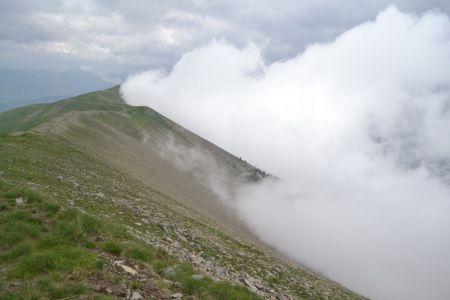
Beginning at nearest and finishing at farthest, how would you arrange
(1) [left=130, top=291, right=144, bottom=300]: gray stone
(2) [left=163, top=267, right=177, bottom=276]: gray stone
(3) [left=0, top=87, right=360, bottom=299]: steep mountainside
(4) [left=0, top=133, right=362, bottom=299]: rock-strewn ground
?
(1) [left=130, top=291, right=144, bottom=300]: gray stone < (2) [left=163, top=267, right=177, bottom=276]: gray stone < (3) [left=0, top=87, right=360, bottom=299]: steep mountainside < (4) [left=0, top=133, right=362, bottom=299]: rock-strewn ground

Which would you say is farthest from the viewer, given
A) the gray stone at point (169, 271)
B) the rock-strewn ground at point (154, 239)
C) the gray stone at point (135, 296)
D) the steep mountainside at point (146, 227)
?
the rock-strewn ground at point (154, 239)

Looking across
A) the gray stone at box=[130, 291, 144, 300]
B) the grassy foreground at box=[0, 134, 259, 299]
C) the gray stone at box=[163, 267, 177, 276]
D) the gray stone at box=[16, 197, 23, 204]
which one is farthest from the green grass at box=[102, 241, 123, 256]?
the gray stone at box=[16, 197, 23, 204]

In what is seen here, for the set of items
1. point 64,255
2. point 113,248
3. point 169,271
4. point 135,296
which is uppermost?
point 169,271

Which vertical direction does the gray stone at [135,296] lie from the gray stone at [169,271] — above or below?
below

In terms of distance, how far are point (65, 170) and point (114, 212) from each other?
44.0 ft

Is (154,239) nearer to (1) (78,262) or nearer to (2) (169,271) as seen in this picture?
(2) (169,271)

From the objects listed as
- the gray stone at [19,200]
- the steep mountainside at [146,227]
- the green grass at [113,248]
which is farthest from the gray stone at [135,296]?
the gray stone at [19,200]

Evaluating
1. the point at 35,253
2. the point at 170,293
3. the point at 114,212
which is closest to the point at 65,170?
the point at 114,212

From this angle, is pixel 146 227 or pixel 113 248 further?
pixel 146 227

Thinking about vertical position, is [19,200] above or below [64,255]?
below

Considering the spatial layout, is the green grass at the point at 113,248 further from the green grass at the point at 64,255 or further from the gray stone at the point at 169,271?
the gray stone at the point at 169,271

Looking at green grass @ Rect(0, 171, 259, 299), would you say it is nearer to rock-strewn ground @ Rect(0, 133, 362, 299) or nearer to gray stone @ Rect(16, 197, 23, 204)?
gray stone @ Rect(16, 197, 23, 204)

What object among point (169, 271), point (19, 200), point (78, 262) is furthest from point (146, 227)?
point (78, 262)

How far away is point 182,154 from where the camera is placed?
474 feet
